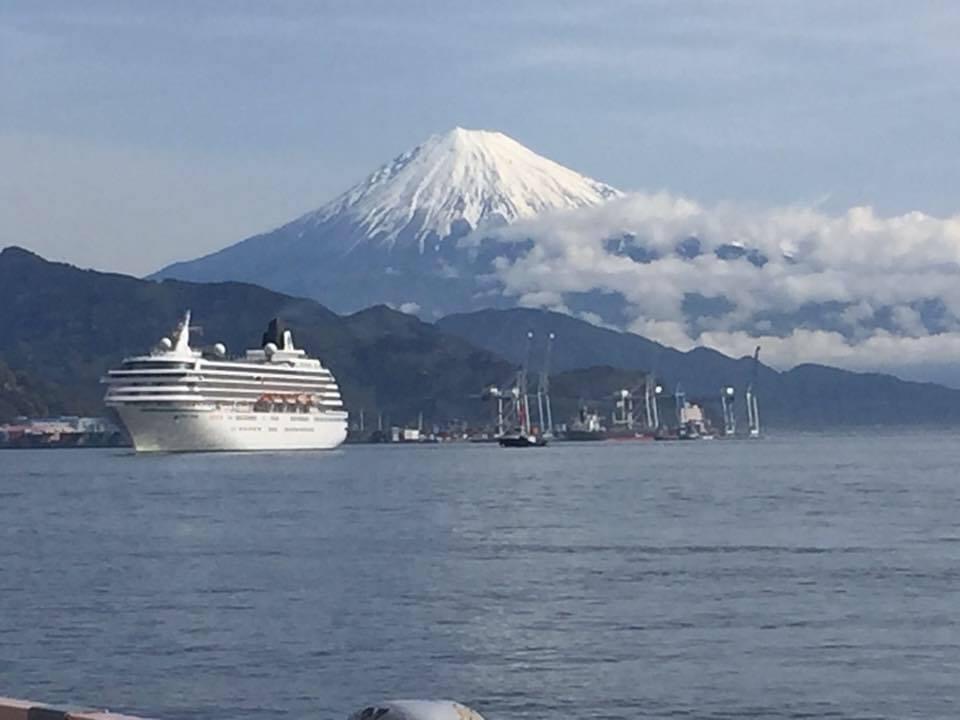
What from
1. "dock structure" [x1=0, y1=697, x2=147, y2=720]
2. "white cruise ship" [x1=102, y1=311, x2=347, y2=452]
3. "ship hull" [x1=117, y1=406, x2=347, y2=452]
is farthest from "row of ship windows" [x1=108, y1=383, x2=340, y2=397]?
"dock structure" [x1=0, y1=697, x2=147, y2=720]

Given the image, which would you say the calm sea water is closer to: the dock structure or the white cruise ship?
the dock structure

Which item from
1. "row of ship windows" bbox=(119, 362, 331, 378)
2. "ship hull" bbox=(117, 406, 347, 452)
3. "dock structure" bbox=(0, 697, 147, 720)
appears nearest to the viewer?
"dock structure" bbox=(0, 697, 147, 720)

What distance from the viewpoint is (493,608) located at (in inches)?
1195

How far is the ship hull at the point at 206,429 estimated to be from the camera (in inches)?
4862

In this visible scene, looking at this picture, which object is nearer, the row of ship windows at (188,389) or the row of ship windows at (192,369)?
the row of ship windows at (188,389)

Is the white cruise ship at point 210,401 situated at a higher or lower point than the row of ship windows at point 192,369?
lower

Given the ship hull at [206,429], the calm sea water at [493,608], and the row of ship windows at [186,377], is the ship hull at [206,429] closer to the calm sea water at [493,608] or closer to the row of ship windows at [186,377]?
the row of ship windows at [186,377]

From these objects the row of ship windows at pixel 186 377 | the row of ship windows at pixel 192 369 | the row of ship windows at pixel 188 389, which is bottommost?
the row of ship windows at pixel 188 389

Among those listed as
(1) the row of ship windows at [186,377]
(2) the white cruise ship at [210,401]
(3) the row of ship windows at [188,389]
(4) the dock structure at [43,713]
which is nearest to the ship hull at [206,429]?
(2) the white cruise ship at [210,401]

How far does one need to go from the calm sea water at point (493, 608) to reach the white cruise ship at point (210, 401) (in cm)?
5991

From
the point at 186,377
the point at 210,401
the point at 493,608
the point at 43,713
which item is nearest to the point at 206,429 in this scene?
the point at 210,401

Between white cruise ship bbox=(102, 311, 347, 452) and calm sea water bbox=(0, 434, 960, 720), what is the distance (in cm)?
5991

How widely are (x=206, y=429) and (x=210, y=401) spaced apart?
5.78 feet

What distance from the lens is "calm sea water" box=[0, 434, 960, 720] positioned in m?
22.3
